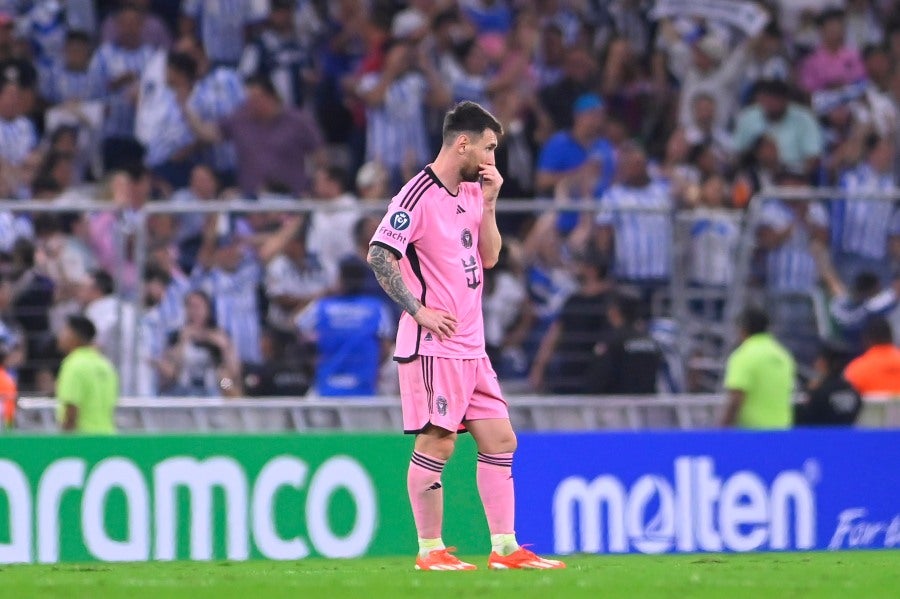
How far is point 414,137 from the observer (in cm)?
1750

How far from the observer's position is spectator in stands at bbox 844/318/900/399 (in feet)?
50.0

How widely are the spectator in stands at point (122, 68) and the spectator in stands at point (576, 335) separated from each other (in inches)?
193

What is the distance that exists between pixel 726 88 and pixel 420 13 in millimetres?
3287

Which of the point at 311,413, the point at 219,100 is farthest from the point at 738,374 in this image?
the point at 219,100

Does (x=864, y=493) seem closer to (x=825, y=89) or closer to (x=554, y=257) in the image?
(x=554, y=257)

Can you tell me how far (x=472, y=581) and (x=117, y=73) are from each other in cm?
1043

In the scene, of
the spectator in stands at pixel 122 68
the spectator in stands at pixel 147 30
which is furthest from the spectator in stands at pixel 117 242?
the spectator in stands at pixel 147 30

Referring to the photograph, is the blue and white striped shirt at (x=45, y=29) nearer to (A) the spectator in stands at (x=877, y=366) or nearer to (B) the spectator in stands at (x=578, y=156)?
(B) the spectator in stands at (x=578, y=156)

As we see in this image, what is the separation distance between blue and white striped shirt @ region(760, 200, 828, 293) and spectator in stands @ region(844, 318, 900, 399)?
707mm

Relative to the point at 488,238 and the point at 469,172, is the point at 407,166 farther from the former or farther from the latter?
the point at 469,172

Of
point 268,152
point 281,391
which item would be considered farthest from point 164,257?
point 268,152

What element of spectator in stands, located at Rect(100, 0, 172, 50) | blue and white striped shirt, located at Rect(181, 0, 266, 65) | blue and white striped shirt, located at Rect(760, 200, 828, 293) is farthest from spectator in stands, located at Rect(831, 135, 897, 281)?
spectator in stands, located at Rect(100, 0, 172, 50)

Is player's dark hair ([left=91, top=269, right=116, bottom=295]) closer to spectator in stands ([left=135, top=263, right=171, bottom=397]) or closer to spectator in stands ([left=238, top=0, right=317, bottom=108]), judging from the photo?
spectator in stands ([left=135, top=263, right=171, bottom=397])

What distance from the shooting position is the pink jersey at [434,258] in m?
8.92
